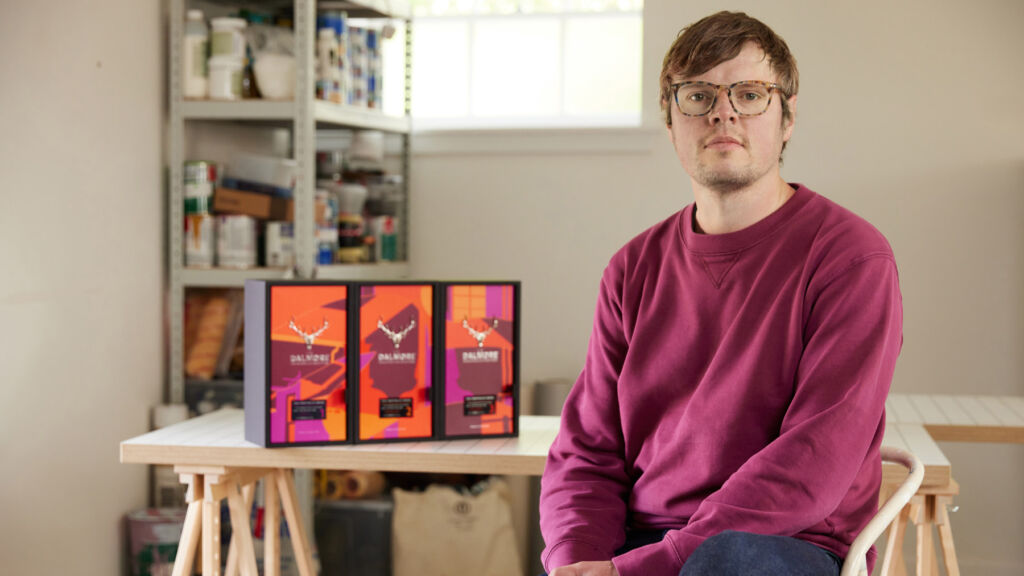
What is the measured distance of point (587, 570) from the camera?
138 cm

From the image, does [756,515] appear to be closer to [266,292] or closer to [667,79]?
[667,79]

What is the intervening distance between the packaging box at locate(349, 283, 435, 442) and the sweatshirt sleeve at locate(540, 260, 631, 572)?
19.0 inches

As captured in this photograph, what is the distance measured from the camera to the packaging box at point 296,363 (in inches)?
77.1

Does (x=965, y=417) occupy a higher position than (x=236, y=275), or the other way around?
(x=236, y=275)

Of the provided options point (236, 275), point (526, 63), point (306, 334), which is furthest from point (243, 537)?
point (526, 63)

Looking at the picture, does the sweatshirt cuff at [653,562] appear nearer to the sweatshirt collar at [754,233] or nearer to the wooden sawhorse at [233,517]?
the sweatshirt collar at [754,233]

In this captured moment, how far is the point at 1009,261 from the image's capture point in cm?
303

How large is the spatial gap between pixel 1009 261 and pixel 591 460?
6.63 feet

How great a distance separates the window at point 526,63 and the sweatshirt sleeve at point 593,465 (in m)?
1.78

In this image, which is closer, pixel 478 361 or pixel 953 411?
pixel 478 361

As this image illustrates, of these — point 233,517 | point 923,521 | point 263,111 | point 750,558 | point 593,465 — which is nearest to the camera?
point 750,558

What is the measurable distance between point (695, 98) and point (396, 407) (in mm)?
911

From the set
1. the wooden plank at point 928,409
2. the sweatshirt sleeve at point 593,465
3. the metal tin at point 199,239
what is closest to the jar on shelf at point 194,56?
the metal tin at point 199,239

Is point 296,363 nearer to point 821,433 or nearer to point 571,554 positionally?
point 571,554
